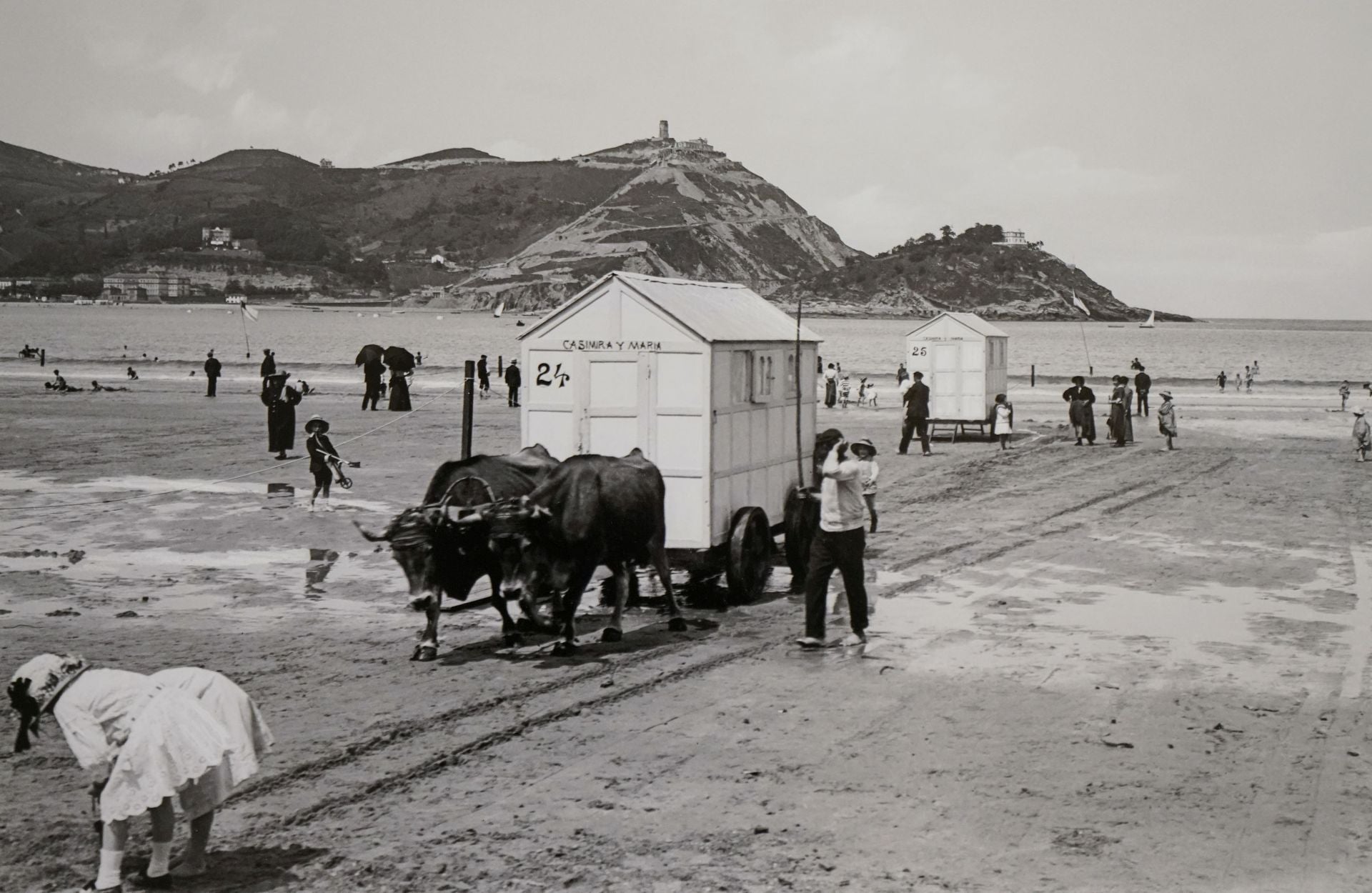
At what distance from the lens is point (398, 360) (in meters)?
42.8

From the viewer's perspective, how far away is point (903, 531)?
63.5 feet

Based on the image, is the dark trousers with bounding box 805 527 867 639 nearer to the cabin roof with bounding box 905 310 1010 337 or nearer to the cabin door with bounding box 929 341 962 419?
the cabin roof with bounding box 905 310 1010 337

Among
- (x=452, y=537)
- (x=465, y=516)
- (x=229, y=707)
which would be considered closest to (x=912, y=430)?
(x=452, y=537)

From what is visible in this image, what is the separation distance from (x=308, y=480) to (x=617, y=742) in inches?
631

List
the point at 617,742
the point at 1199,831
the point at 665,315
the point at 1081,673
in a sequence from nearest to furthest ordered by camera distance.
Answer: the point at 1199,831 → the point at 617,742 → the point at 1081,673 → the point at 665,315

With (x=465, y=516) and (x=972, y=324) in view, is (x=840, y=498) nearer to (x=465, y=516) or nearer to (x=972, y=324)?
(x=465, y=516)

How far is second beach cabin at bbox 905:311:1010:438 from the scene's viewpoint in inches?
1297

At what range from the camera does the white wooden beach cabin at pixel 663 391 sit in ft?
43.9

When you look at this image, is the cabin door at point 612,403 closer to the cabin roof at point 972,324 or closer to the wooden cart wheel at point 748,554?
the wooden cart wheel at point 748,554

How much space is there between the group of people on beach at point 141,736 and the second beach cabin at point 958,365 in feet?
89.9

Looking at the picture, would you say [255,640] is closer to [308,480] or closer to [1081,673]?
[1081,673]

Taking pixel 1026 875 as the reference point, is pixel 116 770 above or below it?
above

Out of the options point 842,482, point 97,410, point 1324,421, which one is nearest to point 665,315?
point 842,482

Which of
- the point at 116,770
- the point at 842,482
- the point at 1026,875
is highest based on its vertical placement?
the point at 842,482
